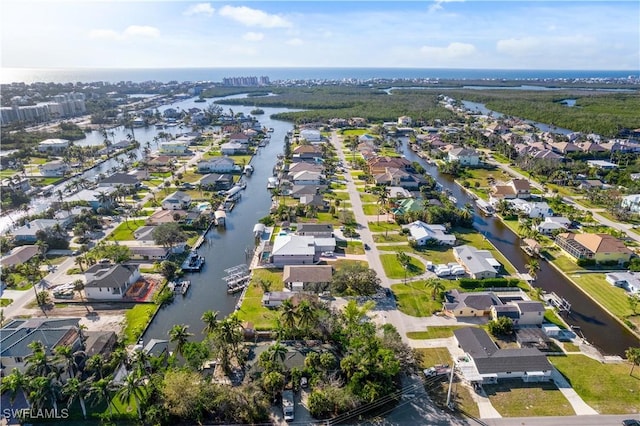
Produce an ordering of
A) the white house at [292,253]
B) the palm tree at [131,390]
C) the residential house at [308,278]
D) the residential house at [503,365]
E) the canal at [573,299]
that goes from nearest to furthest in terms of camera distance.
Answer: the palm tree at [131,390] < the residential house at [503,365] < the canal at [573,299] < the residential house at [308,278] < the white house at [292,253]

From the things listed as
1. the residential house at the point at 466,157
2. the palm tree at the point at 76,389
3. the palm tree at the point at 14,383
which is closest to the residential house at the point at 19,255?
the palm tree at the point at 14,383

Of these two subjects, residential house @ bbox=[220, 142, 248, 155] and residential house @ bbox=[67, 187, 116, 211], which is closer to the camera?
residential house @ bbox=[67, 187, 116, 211]

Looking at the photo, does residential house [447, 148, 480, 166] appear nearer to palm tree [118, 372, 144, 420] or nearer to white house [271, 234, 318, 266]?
white house [271, 234, 318, 266]

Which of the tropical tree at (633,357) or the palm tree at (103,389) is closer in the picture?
the palm tree at (103,389)

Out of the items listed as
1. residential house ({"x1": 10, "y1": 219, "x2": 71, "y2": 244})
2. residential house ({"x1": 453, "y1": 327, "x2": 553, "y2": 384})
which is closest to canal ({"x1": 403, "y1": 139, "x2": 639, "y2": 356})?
residential house ({"x1": 453, "y1": 327, "x2": 553, "y2": 384})

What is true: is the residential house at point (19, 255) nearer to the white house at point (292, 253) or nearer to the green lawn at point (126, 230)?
the green lawn at point (126, 230)

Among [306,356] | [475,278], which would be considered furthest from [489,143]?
[306,356]

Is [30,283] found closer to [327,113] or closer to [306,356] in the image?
[306,356]
